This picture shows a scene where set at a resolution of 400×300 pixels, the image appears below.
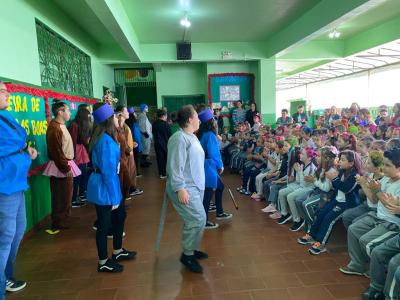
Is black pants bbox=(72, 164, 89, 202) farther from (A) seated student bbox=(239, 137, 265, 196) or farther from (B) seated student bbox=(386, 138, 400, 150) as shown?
(B) seated student bbox=(386, 138, 400, 150)

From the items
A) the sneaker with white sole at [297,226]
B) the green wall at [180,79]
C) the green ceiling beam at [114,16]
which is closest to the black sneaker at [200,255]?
the sneaker with white sole at [297,226]

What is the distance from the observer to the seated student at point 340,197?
2.84m

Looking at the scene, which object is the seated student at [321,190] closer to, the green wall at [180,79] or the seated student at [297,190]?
the seated student at [297,190]

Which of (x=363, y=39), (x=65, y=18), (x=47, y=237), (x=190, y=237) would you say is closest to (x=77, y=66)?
(x=65, y=18)

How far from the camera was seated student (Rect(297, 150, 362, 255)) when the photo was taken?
2.84 meters

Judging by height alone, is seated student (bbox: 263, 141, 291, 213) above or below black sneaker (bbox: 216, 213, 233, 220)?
above

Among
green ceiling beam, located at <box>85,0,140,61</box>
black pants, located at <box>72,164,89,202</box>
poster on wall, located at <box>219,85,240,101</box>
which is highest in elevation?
green ceiling beam, located at <box>85,0,140,61</box>

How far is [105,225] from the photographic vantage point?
8.42 ft

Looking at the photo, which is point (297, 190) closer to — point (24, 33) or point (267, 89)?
point (24, 33)

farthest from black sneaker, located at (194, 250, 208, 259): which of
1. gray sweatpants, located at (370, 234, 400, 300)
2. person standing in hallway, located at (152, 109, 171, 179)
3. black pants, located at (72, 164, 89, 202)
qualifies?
person standing in hallway, located at (152, 109, 171, 179)

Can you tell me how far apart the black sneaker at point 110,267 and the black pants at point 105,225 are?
0.06m

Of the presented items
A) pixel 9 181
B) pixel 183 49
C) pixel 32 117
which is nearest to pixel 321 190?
pixel 9 181

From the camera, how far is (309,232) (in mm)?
3119

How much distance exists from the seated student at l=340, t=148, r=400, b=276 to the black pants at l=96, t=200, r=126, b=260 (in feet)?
6.35
